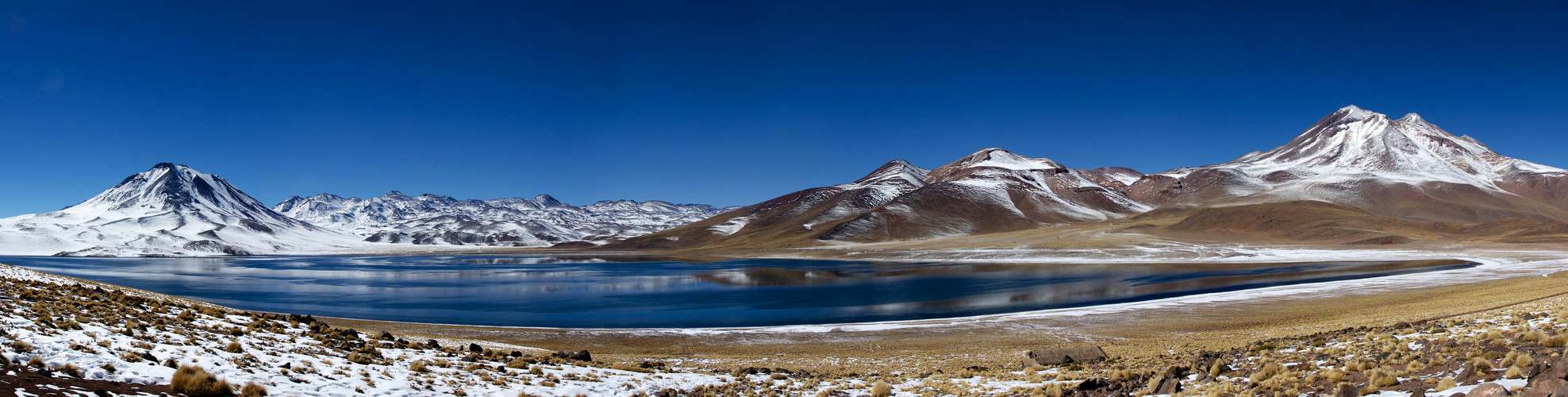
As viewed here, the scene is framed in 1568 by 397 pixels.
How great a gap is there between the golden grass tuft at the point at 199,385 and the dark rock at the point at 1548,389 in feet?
62.8

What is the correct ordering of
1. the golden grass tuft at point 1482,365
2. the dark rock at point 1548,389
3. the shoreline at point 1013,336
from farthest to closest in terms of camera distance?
the shoreline at point 1013,336, the golden grass tuft at point 1482,365, the dark rock at point 1548,389

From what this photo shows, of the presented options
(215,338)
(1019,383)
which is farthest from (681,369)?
(215,338)

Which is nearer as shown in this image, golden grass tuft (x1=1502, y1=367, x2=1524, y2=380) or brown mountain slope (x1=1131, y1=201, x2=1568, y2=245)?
golden grass tuft (x1=1502, y1=367, x2=1524, y2=380)

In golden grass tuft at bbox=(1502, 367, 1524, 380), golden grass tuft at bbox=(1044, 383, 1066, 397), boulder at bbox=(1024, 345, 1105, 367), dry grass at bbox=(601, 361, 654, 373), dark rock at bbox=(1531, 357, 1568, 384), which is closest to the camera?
dark rock at bbox=(1531, 357, 1568, 384)

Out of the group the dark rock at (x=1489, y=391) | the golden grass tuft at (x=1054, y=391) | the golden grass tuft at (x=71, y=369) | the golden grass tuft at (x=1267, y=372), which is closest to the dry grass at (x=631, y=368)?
the golden grass tuft at (x=71, y=369)

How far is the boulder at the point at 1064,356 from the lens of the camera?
839 inches

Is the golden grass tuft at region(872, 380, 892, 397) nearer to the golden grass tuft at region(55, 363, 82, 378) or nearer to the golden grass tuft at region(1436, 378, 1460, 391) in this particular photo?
the golden grass tuft at region(1436, 378, 1460, 391)

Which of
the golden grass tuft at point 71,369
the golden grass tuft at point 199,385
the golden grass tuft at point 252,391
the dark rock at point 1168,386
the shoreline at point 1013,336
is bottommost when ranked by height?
the shoreline at point 1013,336

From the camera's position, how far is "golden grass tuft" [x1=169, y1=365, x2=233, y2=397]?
39.3 ft

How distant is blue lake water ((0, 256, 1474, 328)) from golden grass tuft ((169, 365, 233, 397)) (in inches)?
1073

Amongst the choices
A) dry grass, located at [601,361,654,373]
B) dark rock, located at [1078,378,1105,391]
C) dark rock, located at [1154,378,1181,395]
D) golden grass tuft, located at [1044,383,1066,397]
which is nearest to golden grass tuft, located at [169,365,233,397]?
dry grass, located at [601,361,654,373]

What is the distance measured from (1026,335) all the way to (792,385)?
1540 centimetres

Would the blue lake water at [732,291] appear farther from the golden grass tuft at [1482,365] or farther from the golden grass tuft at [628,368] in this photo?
the golden grass tuft at [1482,365]

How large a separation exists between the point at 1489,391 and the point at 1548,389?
0.76 meters
